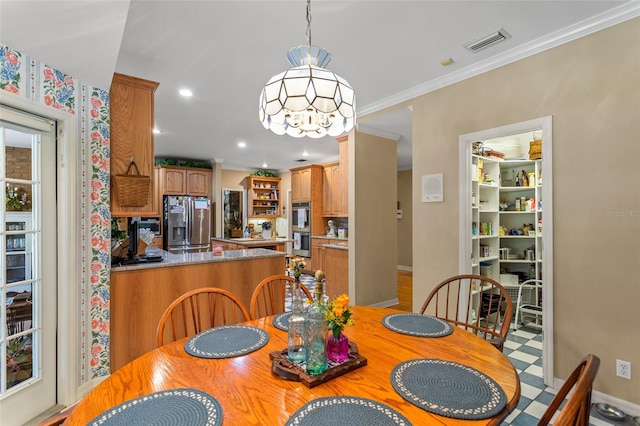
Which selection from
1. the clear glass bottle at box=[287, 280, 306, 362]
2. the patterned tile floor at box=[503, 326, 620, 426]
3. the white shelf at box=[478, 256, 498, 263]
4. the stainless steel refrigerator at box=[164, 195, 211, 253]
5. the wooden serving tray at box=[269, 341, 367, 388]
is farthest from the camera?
the stainless steel refrigerator at box=[164, 195, 211, 253]

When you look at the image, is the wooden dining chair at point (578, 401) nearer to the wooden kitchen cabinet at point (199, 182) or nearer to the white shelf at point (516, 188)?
the white shelf at point (516, 188)

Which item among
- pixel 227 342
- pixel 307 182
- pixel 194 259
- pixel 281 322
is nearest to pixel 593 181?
pixel 281 322

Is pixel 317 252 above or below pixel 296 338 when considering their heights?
below

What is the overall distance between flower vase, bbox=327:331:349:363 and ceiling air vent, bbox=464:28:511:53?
2.41 meters

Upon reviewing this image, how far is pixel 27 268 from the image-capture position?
6.67 feet

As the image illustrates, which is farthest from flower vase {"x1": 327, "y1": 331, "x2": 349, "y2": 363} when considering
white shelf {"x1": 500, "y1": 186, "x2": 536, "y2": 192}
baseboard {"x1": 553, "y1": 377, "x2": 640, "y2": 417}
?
white shelf {"x1": 500, "y1": 186, "x2": 536, "y2": 192}

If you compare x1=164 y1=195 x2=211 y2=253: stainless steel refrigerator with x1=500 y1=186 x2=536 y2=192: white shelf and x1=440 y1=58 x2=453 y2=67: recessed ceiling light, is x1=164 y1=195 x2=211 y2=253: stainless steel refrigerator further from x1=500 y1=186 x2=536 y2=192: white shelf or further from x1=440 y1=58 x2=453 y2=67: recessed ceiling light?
x1=500 y1=186 x2=536 y2=192: white shelf

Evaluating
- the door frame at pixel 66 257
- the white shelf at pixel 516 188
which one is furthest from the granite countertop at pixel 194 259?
the white shelf at pixel 516 188

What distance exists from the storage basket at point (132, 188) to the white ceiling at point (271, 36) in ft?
2.27

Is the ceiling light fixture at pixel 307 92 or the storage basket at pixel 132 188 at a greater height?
the ceiling light fixture at pixel 307 92

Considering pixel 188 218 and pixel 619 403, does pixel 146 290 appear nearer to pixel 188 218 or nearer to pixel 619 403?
pixel 619 403

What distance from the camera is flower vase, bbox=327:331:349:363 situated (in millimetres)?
1219

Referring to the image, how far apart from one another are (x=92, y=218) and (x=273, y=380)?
6.66 ft

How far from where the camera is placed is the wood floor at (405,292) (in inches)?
179
